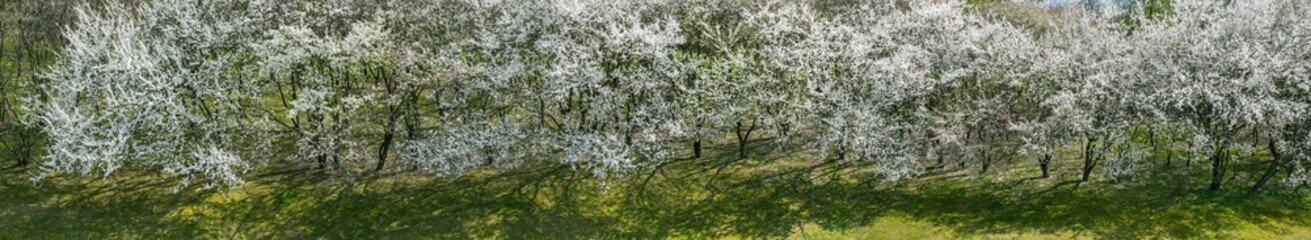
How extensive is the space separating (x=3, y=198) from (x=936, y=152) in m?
38.3

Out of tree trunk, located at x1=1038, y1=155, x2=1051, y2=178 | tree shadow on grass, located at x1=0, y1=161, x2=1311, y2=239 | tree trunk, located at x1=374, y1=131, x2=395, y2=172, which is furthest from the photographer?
tree trunk, located at x1=374, y1=131, x2=395, y2=172

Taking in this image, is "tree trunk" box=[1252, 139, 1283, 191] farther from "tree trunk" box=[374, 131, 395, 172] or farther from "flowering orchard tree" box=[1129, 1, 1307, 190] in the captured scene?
"tree trunk" box=[374, 131, 395, 172]

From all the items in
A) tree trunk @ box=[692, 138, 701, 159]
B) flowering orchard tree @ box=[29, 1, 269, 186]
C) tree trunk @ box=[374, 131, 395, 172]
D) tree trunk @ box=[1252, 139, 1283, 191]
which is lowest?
tree trunk @ box=[1252, 139, 1283, 191]

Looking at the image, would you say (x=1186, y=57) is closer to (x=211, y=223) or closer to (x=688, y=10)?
(x=688, y=10)

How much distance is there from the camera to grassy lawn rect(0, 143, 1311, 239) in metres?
28.8

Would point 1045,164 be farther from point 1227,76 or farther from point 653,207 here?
point 653,207

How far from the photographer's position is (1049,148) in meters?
29.3

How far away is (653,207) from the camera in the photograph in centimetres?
3244

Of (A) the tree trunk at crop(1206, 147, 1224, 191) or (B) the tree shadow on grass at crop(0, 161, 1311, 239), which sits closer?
(B) the tree shadow on grass at crop(0, 161, 1311, 239)

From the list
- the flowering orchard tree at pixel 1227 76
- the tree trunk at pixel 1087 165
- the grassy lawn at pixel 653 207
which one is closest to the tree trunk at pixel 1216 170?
the flowering orchard tree at pixel 1227 76

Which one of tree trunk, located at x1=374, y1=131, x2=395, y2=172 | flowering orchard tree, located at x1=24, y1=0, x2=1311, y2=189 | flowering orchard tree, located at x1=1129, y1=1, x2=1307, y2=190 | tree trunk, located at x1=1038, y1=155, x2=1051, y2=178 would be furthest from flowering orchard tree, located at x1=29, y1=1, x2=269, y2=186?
flowering orchard tree, located at x1=1129, y1=1, x2=1307, y2=190

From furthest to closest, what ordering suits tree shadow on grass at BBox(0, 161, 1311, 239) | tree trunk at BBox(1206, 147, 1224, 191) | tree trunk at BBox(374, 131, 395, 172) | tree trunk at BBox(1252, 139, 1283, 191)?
tree trunk at BBox(374, 131, 395, 172) → tree trunk at BBox(1206, 147, 1224, 191) → tree trunk at BBox(1252, 139, 1283, 191) → tree shadow on grass at BBox(0, 161, 1311, 239)

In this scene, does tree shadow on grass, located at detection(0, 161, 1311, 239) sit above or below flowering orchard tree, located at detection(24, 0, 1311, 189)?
below

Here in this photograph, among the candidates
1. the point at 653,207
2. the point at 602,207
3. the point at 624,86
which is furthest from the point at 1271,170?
the point at 602,207
